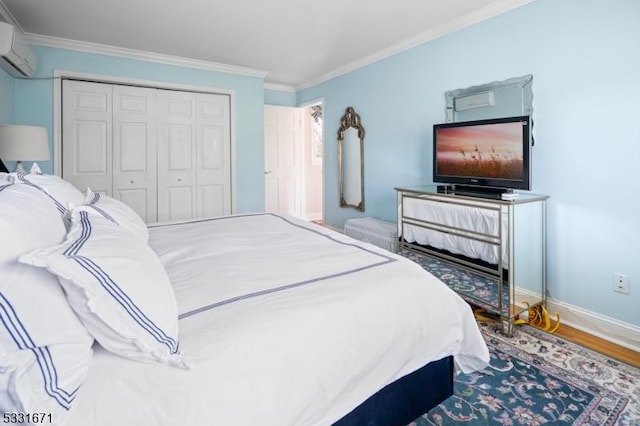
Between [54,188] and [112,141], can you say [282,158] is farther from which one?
[54,188]

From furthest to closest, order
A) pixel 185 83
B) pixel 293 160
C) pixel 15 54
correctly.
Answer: pixel 293 160 < pixel 185 83 < pixel 15 54

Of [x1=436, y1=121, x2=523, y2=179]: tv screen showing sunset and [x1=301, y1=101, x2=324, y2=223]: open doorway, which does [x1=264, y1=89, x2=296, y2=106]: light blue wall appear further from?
[x1=436, y1=121, x2=523, y2=179]: tv screen showing sunset

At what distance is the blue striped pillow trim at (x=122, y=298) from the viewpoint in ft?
2.72

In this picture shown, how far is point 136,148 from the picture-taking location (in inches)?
167

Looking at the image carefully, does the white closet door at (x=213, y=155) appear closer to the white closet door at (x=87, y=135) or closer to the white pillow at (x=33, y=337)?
the white closet door at (x=87, y=135)

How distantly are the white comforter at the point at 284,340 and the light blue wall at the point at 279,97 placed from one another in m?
4.44

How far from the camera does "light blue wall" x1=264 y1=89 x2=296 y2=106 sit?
573 cm

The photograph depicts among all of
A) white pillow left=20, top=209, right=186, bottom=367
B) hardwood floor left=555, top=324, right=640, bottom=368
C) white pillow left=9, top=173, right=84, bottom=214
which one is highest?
white pillow left=9, top=173, right=84, bottom=214

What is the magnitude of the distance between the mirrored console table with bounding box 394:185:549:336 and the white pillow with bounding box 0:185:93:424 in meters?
2.34

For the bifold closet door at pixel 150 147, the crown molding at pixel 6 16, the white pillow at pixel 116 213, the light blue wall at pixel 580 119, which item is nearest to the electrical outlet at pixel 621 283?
the light blue wall at pixel 580 119

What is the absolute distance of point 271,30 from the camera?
11.4 ft

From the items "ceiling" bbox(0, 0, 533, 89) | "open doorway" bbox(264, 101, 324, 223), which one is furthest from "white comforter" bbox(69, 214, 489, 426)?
"open doorway" bbox(264, 101, 324, 223)

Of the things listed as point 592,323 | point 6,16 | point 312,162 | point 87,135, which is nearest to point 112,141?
point 87,135

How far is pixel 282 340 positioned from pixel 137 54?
14.2 feet
